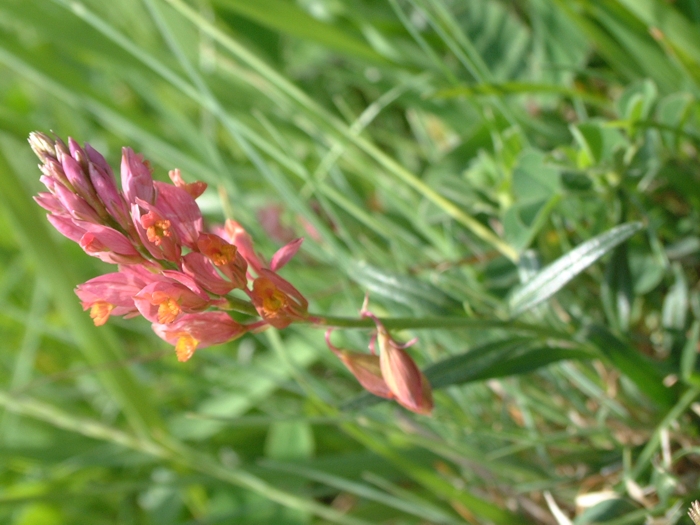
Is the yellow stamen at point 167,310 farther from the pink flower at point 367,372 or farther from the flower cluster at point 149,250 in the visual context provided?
the pink flower at point 367,372

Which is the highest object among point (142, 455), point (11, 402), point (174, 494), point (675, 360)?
point (675, 360)

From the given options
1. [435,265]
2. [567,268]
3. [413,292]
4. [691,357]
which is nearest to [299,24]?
[435,265]

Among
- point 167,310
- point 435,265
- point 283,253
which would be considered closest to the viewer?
point 167,310

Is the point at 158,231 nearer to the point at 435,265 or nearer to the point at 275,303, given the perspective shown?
the point at 275,303

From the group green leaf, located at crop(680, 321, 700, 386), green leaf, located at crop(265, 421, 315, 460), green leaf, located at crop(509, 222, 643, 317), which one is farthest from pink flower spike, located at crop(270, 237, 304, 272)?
green leaf, located at crop(265, 421, 315, 460)

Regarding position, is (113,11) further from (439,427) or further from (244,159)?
(439,427)

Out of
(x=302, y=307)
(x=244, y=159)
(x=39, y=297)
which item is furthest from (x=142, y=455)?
(x=302, y=307)

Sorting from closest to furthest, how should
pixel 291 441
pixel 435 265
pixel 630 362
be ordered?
pixel 630 362, pixel 435 265, pixel 291 441

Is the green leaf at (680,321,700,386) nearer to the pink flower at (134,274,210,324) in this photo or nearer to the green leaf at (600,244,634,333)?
the green leaf at (600,244,634,333)
